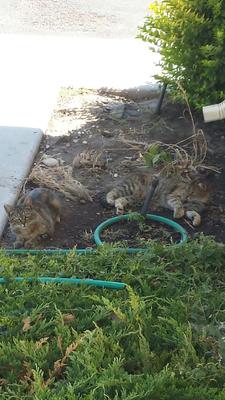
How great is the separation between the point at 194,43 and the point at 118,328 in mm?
3212

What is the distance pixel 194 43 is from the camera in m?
5.88

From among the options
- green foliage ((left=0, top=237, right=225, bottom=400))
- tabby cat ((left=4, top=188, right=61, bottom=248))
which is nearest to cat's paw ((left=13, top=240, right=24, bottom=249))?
tabby cat ((left=4, top=188, right=61, bottom=248))

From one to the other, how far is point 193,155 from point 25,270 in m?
2.15

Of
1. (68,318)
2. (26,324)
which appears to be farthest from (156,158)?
(26,324)

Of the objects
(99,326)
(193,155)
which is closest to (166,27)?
(193,155)

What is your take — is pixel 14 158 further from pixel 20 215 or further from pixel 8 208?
pixel 20 215

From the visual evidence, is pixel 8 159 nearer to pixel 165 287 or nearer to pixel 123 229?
Result: pixel 123 229

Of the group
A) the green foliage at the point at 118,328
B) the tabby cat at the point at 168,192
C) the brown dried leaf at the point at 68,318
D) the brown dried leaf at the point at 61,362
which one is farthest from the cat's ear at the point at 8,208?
the brown dried leaf at the point at 61,362

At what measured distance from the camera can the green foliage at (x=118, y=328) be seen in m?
2.97

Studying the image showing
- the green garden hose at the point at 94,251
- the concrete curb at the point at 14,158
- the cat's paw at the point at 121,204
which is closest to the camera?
the green garden hose at the point at 94,251

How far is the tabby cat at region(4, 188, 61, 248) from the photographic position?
466cm

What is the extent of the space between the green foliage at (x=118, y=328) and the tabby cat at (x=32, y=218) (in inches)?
15.4

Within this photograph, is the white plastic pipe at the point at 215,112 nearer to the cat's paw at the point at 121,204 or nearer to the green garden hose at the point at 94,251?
the green garden hose at the point at 94,251

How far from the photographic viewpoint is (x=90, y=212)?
5.17 m
